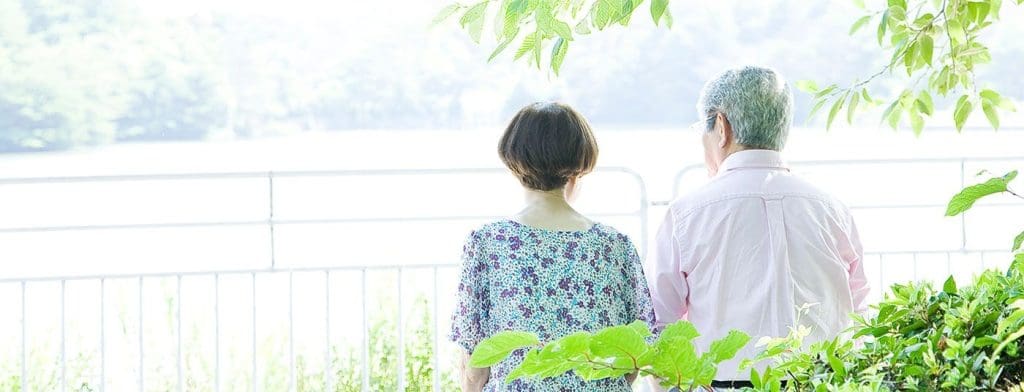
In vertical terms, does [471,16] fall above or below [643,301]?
above

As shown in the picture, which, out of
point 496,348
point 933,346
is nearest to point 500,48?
point 496,348

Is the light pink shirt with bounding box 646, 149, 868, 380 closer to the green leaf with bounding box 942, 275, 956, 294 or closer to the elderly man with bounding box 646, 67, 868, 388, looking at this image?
the elderly man with bounding box 646, 67, 868, 388

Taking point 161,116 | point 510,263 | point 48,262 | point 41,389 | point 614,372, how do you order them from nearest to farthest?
point 614,372 < point 510,263 < point 41,389 < point 48,262 < point 161,116

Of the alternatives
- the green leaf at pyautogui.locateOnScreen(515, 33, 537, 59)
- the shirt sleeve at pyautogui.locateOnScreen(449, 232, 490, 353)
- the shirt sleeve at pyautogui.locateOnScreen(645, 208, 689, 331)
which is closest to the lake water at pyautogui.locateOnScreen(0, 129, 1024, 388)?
the shirt sleeve at pyautogui.locateOnScreen(645, 208, 689, 331)

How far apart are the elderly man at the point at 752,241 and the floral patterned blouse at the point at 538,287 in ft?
0.34

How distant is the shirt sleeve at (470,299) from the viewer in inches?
75.8

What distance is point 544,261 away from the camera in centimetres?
193

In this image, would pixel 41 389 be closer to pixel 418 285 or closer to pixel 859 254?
pixel 418 285

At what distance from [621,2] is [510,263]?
102 cm

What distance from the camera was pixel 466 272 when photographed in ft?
6.35

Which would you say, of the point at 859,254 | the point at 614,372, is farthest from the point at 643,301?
the point at 614,372

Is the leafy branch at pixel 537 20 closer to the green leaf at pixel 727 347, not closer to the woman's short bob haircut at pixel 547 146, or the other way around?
the green leaf at pixel 727 347

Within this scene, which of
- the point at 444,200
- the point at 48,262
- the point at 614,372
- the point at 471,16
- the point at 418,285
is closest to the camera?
the point at 614,372

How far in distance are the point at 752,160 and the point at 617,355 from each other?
4.33ft
